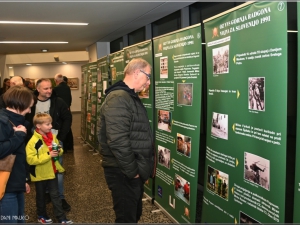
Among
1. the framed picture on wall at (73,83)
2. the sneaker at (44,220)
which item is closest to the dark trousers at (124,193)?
the sneaker at (44,220)

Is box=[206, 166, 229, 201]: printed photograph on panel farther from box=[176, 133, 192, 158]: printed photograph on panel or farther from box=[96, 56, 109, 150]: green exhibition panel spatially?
box=[96, 56, 109, 150]: green exhibition panel

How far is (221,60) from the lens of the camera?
2.57 m

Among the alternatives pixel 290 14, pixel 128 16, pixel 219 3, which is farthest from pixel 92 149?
pixel 290 14

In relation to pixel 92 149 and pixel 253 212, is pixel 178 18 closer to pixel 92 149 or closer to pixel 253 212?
pixel 253 212

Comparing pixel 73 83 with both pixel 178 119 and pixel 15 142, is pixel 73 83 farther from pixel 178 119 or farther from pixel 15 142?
pixel 15 142

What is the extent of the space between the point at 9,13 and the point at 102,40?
12.1ft

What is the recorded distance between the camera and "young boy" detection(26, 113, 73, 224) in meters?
3.18

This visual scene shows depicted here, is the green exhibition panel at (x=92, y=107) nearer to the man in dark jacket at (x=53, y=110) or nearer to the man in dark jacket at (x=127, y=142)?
the man in dark jacket at (x=53, y=110)

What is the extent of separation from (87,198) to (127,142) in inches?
93.2

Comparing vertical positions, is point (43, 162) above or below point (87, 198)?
above

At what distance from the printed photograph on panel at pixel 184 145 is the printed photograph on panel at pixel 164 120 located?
254 mm

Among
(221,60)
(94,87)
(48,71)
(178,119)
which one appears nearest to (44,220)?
(178,119)

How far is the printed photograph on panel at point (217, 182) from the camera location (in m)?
2.57

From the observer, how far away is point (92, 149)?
7.74 meters
